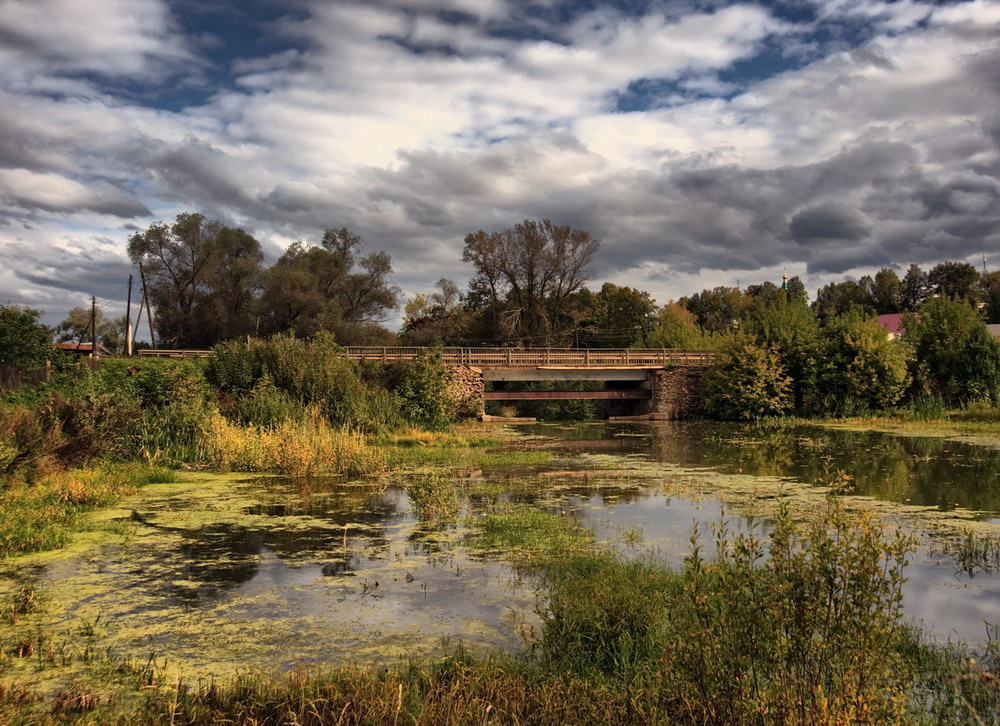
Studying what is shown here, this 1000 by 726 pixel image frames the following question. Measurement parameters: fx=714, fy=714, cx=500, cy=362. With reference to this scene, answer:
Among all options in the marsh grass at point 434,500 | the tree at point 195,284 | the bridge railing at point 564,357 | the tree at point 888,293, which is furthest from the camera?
the tree at point 888,293

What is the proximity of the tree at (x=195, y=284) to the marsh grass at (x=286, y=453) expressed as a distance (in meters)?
35.9

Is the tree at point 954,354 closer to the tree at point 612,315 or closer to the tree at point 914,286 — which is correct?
the tree at point 612,315

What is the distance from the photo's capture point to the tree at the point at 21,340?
26.8 metres

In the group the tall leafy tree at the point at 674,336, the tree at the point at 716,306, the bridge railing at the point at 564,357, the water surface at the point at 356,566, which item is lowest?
the water surface at the point at 356,566

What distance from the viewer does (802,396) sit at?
109 feet

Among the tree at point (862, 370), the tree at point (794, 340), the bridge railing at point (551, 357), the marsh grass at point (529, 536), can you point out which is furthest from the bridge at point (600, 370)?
the marsh grass at point (529, 536)

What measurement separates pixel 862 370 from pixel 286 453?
26236 mm

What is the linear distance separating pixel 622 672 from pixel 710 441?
20091 millimetres

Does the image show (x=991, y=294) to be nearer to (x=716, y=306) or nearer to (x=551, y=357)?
(x=716, y=306)

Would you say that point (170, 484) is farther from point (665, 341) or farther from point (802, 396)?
point (665, 341)

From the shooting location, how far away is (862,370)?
3153cm

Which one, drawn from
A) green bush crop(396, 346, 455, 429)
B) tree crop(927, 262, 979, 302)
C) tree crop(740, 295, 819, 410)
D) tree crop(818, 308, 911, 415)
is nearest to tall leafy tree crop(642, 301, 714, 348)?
tree crop(740, 295, 819, 410)

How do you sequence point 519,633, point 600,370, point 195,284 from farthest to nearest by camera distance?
point 195,284, point 600,370, point 519,633

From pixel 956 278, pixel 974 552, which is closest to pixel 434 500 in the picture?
pixel 974 552
